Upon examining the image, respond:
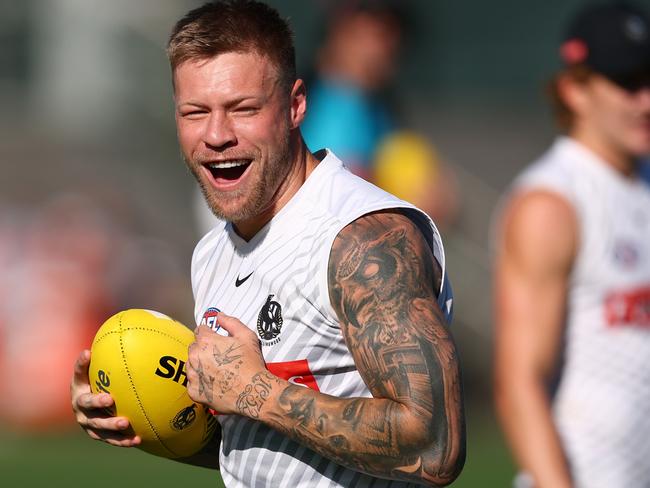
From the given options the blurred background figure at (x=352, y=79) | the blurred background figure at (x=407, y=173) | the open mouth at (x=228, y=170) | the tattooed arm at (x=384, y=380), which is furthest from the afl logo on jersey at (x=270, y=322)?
the blurred background figure at (x=407, y=173)

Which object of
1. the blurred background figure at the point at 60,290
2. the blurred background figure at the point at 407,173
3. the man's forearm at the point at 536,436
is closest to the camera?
the man's forearm at the point at 536,436

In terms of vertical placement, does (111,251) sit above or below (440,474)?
below

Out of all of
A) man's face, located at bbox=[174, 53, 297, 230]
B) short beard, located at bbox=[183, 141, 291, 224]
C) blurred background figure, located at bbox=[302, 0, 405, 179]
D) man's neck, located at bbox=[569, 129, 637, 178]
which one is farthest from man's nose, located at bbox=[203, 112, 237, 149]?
blurred background figure, located at bbox=[302, 0, 405, 179]

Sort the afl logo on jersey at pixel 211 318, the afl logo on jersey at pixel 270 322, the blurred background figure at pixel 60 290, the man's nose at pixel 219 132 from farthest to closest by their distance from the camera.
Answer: the blurred background figure at pixel 60 290, the afl logo on jersey at pixel 211 318, the man's nose at pixel 219 132, the afl logo on jersey at pixel 270 322

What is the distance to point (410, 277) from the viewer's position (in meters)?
3.27

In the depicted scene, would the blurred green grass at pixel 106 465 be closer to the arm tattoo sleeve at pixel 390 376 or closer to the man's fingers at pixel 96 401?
the man's fingers at pixel 96 401

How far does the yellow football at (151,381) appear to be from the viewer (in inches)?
150

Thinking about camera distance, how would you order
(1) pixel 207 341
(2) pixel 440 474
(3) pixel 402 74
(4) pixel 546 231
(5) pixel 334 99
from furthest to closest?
(3) pixel 402 74 < (5) pixel 334 99 < (4) pixel 546 231 < (1) pixel 207 341 < (2) pixel 440 474

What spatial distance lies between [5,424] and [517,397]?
791 centimetres

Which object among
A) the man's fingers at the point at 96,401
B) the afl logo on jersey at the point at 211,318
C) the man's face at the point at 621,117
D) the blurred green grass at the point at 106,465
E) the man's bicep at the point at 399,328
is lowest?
the blurred green grass at the point at 106,465

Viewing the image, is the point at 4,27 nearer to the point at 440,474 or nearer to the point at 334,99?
the point at 334,99

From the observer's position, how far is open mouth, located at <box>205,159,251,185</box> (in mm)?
3662

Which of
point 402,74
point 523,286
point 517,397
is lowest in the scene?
point 402,74

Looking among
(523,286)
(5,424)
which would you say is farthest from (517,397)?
(5,424)
